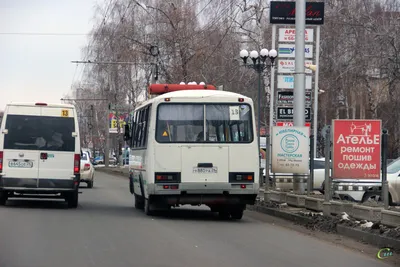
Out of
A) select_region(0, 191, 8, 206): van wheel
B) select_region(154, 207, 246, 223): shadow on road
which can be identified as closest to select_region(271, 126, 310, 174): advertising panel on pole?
select_region(154, 207, 246, 223): shadow on road

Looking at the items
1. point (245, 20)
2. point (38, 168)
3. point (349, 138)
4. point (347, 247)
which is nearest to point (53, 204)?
point (38, 168)

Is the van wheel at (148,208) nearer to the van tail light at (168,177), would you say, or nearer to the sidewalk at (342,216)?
the van tail light at (168,177)

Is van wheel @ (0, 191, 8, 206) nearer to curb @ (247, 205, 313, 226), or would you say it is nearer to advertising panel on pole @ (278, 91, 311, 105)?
curb @ (247, 205, 313, 226)

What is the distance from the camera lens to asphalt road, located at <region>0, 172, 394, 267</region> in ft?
32.5

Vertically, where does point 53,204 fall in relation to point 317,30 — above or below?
below

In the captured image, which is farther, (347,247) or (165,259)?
(347,247)

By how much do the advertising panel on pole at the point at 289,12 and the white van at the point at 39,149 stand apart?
16408 millimetres

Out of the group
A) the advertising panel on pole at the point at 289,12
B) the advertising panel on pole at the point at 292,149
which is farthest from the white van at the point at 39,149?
the advertising panel on pole at the point at 289,12

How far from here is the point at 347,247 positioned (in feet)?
39.8

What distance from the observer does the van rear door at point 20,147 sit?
57.4 ft

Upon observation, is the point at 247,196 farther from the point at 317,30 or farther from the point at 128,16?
the point at 128,16

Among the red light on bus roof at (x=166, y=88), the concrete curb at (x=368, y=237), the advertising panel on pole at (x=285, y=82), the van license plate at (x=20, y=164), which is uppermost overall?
the advertising panel on pole at (x=285, y=82)

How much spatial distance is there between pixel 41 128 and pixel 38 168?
1040mm

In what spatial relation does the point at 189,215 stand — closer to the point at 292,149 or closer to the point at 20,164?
the point at 292,149
